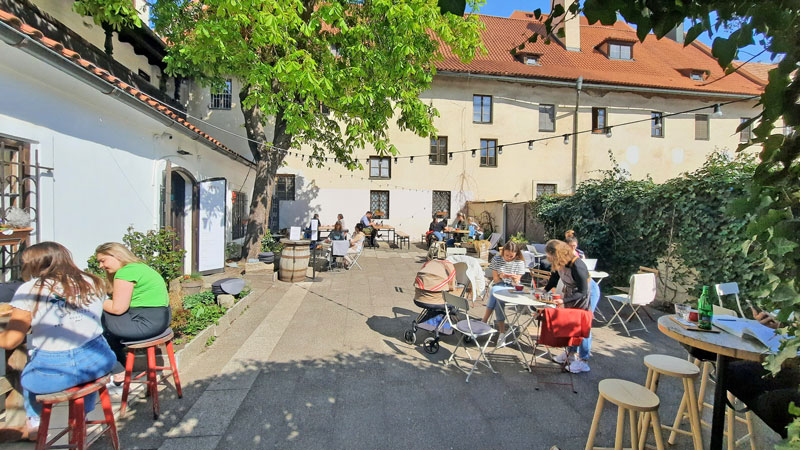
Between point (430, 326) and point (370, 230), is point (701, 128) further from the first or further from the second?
point (430, 326)

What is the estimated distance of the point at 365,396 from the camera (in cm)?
367

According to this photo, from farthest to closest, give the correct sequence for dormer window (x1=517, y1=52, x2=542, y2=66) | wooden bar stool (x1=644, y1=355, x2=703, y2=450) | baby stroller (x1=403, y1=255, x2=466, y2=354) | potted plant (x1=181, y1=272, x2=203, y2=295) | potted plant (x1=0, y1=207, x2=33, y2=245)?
dormer window (x1=517, y1=52, x2=542, y2=66) → potted plant (x1=181, y1=272, x2=203, y2=295) → baby stroller (x1=403, y1=255, x2=466, y2=354) → potted plant (x1=0, y1=207, x2=33, y2=245) → wooden bar stool (x1=644, y1=355, x2=703, y2=450)

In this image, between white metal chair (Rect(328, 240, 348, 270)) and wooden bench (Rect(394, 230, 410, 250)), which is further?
wooden bench (Rect(394, 230, 410, 250))

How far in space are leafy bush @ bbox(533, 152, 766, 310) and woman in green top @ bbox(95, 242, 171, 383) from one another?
594 cm

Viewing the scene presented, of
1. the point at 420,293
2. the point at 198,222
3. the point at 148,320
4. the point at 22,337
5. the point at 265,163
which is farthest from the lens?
the point at 265,163

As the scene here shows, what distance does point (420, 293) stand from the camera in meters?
5.15

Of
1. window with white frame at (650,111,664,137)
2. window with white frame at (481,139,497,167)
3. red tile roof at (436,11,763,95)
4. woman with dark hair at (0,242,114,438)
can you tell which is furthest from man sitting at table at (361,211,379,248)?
window with white frame at (650,111,664,137)

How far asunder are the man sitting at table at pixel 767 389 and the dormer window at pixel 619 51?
2468 cm

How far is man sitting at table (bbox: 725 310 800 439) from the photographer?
6.41 ft

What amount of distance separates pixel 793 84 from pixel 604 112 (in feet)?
72.0

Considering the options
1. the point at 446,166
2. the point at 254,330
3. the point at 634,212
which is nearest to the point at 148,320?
the point at 254,330

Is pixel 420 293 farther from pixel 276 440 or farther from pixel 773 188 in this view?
pixel 773 188

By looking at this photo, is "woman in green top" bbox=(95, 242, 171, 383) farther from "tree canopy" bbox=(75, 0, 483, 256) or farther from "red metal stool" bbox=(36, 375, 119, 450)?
"tree canopy" bbox=(75, 0, 483, 256)

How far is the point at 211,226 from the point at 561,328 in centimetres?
837
